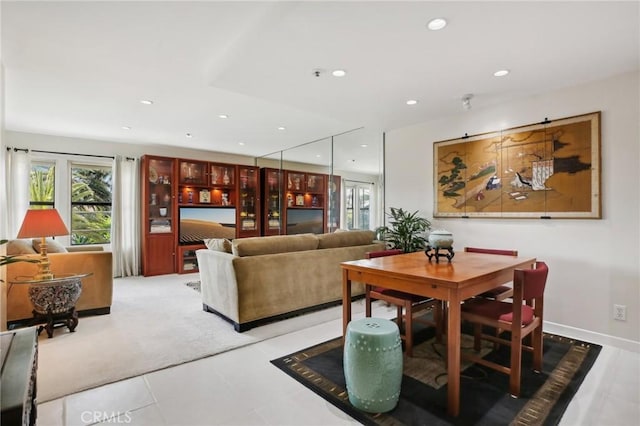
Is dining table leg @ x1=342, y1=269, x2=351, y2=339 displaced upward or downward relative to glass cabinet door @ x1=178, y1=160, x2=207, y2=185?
downward

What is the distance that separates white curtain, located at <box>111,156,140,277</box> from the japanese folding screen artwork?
5.33 m

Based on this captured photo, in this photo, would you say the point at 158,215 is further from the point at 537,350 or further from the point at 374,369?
the point at 537,350

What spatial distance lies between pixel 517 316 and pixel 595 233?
1.68 metres

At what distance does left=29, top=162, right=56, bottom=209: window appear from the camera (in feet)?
16.8

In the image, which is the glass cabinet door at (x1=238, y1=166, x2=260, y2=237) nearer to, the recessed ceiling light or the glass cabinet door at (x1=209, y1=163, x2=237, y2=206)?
the glass cabinet door at (x1=209, y1=163, x2=237, y2=206)

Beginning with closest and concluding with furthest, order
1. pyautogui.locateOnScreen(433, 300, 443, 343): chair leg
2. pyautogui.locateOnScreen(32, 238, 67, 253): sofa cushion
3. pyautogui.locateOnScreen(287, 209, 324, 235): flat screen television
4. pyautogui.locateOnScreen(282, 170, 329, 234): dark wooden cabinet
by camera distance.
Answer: pyautogui.locateOnScreen(433, 300, 443, 343): chair leg
pyautogui.locateOnScreen(32, 238, 67, 253): sofa cushion
pyautogui.locateOnScreen(282, 170, 329, 234): dark wooden cabinet
pyautogui.locateOnScreen(287, 209, 324, 235): flat screen television

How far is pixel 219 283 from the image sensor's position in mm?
3305

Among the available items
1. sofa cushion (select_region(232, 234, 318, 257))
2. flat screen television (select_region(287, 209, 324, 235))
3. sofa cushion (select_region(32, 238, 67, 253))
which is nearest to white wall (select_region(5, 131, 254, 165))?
flat screen television (select_region(287, 209, 324, 235))

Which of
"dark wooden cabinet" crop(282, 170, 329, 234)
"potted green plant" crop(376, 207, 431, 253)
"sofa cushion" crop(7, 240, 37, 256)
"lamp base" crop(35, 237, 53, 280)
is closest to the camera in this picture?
"lamp base" crop(35, 237, 53, 280)

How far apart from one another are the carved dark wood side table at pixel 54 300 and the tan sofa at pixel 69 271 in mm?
112

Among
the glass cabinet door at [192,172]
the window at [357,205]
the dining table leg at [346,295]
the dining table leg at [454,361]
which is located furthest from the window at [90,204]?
the dining table leg at [454,361]

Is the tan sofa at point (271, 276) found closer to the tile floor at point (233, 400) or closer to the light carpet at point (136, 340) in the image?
the light carpet at point (136, 340)

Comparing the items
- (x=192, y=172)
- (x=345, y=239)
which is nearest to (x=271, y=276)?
(x=345, y=239)

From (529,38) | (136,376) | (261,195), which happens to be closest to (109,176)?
(261,195)
